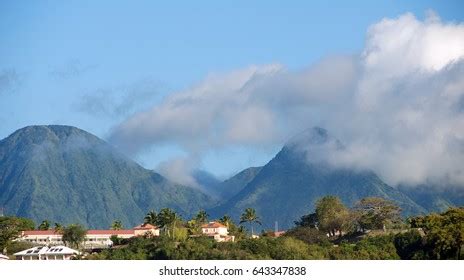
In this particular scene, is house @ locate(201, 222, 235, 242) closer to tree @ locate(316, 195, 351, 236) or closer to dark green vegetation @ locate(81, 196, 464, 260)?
tree @ locate(316, 195, 351, 236)

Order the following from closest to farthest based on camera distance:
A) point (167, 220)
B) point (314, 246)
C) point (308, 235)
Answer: point (314, 246) < point (308, 235) < point (167, 220)

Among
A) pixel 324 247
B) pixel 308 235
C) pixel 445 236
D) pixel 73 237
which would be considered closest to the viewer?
pixel 445 236

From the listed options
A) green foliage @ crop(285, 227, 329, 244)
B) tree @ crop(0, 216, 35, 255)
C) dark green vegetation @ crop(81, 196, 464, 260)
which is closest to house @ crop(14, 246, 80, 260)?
tree @ crop(0, 216, 35, 255)

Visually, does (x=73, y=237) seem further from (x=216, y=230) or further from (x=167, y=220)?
(x=216, y=230)

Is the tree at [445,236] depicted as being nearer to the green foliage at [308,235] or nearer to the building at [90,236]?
the green foliage at [308,235]

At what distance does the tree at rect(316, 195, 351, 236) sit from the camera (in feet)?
237

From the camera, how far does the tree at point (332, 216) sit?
237 ft

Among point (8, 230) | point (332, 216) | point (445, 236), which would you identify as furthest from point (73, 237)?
point (445, 236)

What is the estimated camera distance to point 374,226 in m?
70.4

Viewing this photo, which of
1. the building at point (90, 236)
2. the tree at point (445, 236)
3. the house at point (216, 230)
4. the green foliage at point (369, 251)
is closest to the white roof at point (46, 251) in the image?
the house at point (216, 230)

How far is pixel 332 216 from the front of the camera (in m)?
75.2

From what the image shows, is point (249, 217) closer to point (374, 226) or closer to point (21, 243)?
point (374, 226)
